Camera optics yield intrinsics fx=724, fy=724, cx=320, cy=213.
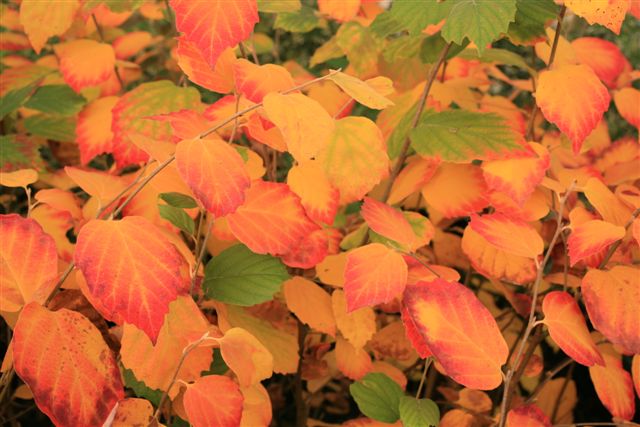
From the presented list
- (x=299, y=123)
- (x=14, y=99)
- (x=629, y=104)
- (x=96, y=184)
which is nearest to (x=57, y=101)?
(x=14, y=99)

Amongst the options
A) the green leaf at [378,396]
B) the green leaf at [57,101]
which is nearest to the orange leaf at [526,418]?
the green leaf at [378,396]

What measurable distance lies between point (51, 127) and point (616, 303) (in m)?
0.81

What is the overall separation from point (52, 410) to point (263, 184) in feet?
0.94

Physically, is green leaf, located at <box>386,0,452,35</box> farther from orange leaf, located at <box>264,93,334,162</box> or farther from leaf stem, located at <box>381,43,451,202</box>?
orange leaf, located at <box>264,93,334,162</box>

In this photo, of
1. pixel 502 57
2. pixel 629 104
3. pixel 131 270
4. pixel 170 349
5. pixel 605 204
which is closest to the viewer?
pixel 131 270

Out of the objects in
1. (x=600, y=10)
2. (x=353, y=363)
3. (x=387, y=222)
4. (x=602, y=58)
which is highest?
(x=600, y=10)

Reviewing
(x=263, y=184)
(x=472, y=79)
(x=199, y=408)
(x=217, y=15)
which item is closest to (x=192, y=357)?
(x=199, y=408)

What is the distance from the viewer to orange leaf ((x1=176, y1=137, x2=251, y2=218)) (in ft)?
1.87

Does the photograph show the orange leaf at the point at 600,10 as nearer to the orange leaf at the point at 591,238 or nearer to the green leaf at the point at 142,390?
the orange leaf at the point at 591,238

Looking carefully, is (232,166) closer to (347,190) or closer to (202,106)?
(347,190)

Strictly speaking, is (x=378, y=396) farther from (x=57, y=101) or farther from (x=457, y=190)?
(x=57, y=101)

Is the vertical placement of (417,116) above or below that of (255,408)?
above

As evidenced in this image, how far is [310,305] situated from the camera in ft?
2.71

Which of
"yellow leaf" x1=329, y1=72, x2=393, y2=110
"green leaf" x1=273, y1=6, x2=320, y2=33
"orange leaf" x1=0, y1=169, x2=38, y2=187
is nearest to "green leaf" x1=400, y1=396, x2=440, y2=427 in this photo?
"yellow leaf" x1=329, y1=72, x2=393, y2=110
